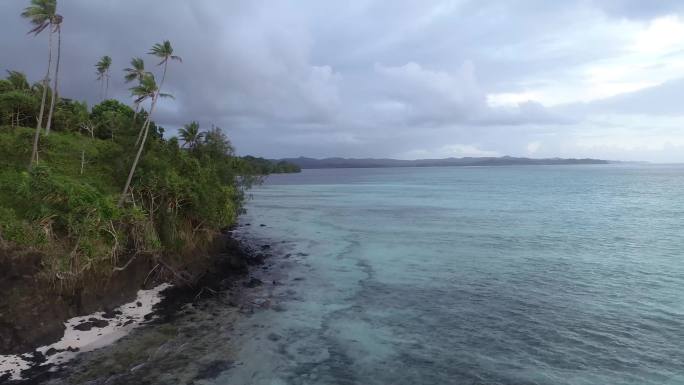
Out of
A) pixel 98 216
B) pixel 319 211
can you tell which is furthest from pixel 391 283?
pixel 319 211

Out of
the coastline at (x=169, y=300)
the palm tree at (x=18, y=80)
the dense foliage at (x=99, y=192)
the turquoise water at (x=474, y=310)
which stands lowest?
the turquoise water at (x=474, y=310)

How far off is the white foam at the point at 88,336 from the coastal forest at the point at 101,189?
2284 millimetres

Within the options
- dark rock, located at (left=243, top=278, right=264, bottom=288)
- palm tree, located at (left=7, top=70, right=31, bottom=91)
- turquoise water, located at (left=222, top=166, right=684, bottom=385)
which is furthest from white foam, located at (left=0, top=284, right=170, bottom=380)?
palm tree, located at (left=7, top=70, right=31, bottom=91)

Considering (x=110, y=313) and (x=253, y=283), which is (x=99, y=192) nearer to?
(x=110, y=313)

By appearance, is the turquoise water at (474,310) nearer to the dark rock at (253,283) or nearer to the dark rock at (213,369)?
the dark rock at (213,369)

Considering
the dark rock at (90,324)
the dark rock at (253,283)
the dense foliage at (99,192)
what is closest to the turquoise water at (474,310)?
the dark rock at (253,283)

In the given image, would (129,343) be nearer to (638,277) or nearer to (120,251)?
Answer: (120,251)

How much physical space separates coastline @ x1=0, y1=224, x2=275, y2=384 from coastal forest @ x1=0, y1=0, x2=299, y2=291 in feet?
5.30

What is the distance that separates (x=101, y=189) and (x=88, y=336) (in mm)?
10699

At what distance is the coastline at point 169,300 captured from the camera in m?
17.3

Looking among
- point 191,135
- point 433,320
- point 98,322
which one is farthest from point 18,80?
point 433,320

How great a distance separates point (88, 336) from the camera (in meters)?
20.0

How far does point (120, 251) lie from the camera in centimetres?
2459

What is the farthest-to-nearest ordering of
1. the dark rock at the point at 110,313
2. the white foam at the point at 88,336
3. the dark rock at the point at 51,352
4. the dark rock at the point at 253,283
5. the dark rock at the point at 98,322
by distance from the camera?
1. the dark rock at the point at 253,283
2. the dark rock at the point at 110,313
3. the dark rock at the point at 98,322
4. the dark rock at the point at 51,352
5. the white foam at the point at 88,336
